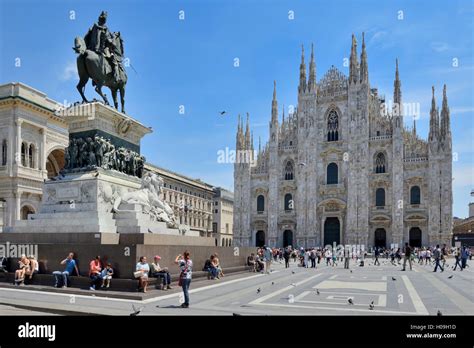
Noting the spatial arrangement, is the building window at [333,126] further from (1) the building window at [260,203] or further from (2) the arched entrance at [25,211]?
(2) the arched entrance at [25,211]

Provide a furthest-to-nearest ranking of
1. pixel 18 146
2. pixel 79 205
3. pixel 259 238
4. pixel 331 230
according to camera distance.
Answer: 1. pixel 259 238
2. pixel 331 230
3. pixel 18 146
4. pixel 79 205

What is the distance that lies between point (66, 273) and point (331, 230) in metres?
48.2

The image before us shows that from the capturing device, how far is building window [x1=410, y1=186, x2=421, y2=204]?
171ft

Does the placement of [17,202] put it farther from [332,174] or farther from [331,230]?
[332,174]

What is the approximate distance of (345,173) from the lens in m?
55.8

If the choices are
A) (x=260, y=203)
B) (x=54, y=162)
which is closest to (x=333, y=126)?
(x=260, y=203)

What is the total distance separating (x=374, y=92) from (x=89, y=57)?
52.6 m

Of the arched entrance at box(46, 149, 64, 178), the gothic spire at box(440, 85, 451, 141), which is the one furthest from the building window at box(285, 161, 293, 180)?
the arched entrance at box(46, 149, 64, 178)

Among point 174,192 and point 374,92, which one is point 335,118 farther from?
point 174,192

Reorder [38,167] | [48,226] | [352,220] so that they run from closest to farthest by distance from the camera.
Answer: [48,226], [38,167], [352,220]

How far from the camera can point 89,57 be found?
13.9 m

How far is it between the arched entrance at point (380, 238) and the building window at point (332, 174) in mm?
8060
